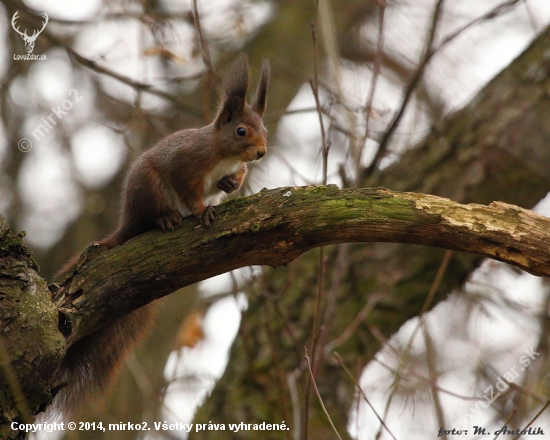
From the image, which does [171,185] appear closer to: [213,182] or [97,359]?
[213,182]

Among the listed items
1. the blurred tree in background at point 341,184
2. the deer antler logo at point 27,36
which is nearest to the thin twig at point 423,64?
the blurred tree in background at point 341,184

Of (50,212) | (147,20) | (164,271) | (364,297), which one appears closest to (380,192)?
(164,271)

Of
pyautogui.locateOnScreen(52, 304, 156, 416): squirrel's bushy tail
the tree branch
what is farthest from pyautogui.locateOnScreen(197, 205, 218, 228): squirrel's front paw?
pyautogui.locateOnScreen(52, 304, 156, 416): squirrel's bushy tail

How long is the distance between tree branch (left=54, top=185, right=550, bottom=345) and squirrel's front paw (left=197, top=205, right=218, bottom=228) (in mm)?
36

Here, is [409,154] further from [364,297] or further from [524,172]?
[364,297]

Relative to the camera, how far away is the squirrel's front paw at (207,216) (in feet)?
7.61

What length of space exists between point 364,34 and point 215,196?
8.26 feet

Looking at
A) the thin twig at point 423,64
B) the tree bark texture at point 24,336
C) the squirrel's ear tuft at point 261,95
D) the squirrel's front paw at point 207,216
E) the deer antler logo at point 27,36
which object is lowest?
the tree bark texture at point 24,336

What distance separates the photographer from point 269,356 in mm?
3682

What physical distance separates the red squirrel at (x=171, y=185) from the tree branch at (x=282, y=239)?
0.23m

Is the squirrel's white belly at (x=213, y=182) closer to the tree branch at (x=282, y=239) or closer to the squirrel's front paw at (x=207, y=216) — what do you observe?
the squirrel's front paw at (x=207, y=216)

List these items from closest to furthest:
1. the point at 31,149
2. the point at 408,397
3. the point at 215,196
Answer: the point at 408,397, the point at 215,196, the point at 31,149

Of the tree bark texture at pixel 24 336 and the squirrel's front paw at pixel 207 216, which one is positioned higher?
the squirrel's front paw at pixel 207 216

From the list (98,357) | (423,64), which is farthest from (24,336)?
(423,64)
